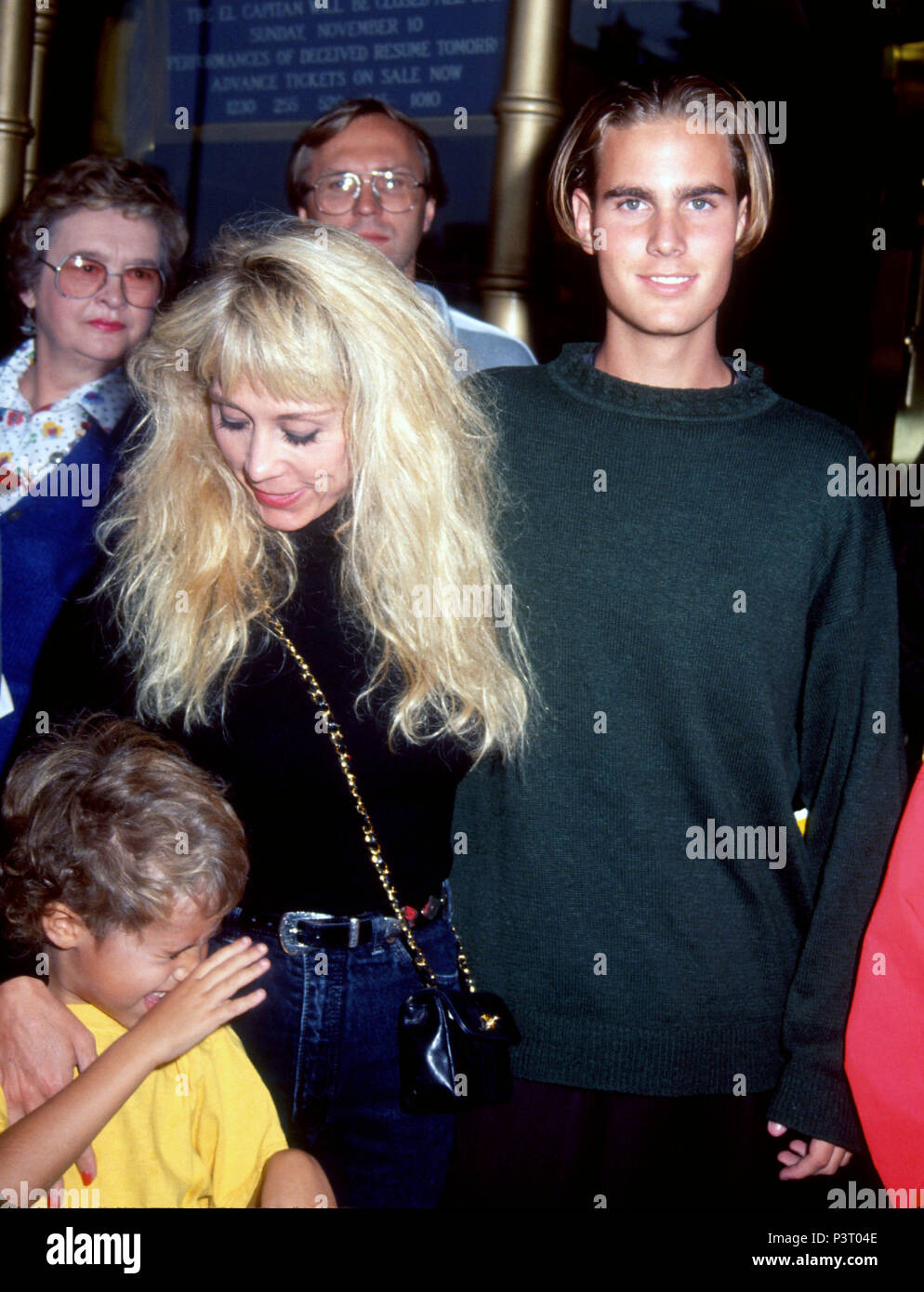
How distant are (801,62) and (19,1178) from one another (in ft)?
7.45

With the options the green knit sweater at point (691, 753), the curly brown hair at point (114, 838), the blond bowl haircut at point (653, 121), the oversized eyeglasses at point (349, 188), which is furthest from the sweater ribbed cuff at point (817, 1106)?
→ the oversized eyeglasses at point (349, 188)

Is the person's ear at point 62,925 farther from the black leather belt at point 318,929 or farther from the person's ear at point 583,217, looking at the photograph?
the person's ear at point 583,217

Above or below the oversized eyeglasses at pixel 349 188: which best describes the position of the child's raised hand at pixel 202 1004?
below

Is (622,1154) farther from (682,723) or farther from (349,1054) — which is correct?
(682,723)

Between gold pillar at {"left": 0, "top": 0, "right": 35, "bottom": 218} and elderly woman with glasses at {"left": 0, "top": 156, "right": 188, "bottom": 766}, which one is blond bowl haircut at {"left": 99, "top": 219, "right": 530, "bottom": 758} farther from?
gold pillar at {"left": 0, "top": 0, "right": 35, "bottom": 218}

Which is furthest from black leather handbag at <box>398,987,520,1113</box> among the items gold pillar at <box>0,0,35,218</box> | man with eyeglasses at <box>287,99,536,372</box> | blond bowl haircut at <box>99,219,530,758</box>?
gold pillar at <box>0,0,35,218</box>

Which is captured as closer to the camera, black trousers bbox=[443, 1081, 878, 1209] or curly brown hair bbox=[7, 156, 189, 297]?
black trousers bbox=[443, 1081, 878, 1209]

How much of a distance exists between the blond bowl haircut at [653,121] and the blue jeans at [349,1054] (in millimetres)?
1110

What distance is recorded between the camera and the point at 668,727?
168 centimetres

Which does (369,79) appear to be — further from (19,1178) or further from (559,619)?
(19,1178)

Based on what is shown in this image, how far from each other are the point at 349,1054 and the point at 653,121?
4.56 ft

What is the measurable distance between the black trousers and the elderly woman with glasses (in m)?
1.26

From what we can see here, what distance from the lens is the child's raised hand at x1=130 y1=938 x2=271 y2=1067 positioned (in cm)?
155

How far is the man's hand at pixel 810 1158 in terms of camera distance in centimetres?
168
